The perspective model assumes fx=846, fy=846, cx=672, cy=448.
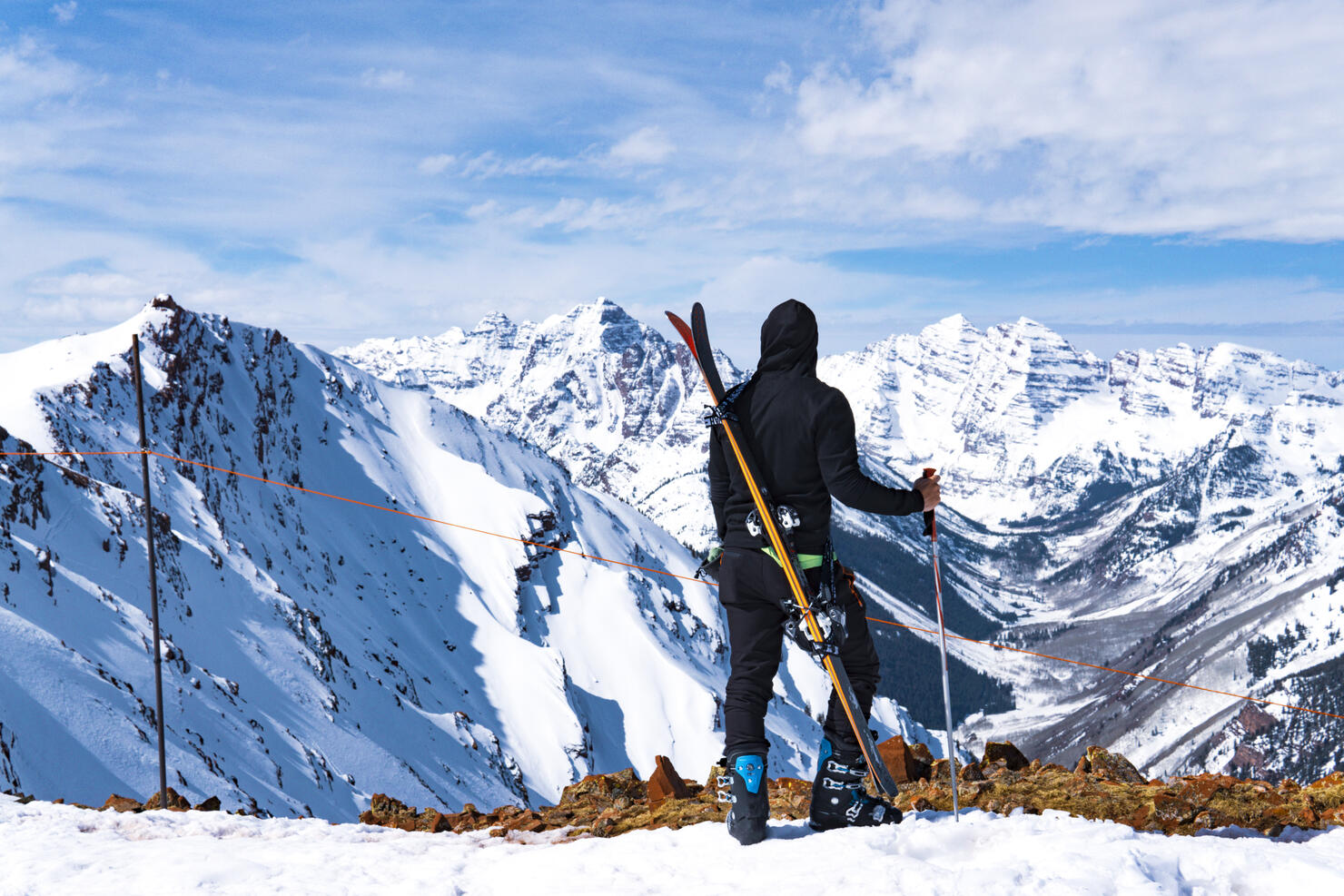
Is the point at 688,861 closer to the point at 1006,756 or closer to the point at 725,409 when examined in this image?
the point at 725,409

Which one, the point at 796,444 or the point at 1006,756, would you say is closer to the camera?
the point at 796,444

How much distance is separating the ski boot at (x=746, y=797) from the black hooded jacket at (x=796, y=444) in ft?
6.50

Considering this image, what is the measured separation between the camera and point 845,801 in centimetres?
783

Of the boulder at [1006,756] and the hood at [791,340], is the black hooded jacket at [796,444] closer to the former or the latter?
the hood at [791,340]

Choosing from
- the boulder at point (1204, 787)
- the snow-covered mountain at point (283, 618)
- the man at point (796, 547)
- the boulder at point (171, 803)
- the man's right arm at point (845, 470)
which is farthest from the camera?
the snow-covered mountain at point (283, 618)

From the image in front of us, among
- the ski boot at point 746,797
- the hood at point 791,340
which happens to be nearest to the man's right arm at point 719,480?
the hood at point 791,340

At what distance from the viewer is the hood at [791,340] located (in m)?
8.00

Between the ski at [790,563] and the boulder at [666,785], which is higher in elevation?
the ski at [790,563]

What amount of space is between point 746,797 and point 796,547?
2267 mm

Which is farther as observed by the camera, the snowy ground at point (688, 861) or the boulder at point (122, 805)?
the boulder at point (122, 805)

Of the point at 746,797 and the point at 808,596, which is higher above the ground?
the point at 808,596

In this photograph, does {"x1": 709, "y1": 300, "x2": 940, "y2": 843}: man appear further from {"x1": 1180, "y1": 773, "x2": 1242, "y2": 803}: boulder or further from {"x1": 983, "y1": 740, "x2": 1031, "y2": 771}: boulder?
{"x1": 983, "y1": 740, "x2": 1031, "y2": 771}: boulder

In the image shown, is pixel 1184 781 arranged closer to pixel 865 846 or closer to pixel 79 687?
pixel 865 846

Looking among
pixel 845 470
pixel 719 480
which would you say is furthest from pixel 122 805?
pixel 845 470
